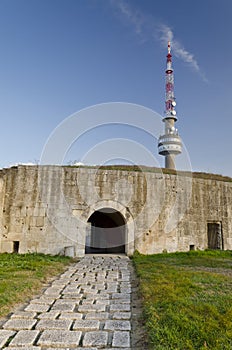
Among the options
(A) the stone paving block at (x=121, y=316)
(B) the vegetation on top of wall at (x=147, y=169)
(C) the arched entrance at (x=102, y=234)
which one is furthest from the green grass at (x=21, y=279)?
(C) the arched entrance at (x=102, y=234)

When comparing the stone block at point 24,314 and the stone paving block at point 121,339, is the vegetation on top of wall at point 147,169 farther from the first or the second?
the stone paving block at point 121,339

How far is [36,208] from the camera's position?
11.2 m

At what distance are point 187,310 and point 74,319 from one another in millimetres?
1520

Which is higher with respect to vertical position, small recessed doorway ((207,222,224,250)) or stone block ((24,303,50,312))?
small recessed doorway ((207,222,224,250))

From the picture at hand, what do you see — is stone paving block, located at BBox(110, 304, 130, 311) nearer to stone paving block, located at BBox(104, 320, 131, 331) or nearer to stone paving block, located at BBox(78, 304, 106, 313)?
stone paving block, located at BBox(78, 304, 106, 313)

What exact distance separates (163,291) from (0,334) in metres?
2.71

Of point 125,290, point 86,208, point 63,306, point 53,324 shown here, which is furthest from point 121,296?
point 86,208

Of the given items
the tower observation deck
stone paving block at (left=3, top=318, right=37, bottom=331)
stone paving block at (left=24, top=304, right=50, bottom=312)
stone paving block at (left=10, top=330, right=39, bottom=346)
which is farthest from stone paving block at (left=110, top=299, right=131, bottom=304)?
the tower observation deck

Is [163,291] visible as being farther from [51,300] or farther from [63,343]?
[63,343]

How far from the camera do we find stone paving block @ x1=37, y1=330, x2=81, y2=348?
10.5 ft

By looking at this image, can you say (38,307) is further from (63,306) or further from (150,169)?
(150,169)

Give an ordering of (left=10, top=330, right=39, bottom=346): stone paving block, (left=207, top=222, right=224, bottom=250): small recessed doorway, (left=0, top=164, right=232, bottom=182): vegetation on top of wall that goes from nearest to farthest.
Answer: (left=10, top=330, right=39, bottom=346): stone paving block
(left=0, top=164, right=232, bottom=182): vegetation on top of wall
(left=207, top=222, right=224, bottom=250): small recessed doorway

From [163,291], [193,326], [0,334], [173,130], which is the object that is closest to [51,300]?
[0,334]

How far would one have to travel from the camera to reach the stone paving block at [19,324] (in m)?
3.65
